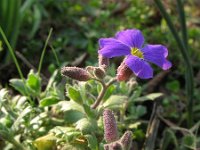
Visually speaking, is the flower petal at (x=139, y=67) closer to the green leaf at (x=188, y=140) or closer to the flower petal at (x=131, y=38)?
the flower petal at (x=131, y=38)

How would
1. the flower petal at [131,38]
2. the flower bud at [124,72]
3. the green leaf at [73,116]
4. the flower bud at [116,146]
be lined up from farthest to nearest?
the green leaf at [73,116], the flower petal at [131,38], the flower bud at [124,72], the flower bud at [116,146]

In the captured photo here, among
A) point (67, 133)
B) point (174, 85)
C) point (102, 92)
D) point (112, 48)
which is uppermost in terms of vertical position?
point (112, 48)

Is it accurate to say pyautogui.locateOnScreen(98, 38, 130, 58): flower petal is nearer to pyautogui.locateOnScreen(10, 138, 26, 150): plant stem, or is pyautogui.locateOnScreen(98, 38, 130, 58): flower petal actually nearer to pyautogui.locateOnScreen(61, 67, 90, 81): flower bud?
pyautogui.locateOnScreen(61, 67, 90, 81): flower bud

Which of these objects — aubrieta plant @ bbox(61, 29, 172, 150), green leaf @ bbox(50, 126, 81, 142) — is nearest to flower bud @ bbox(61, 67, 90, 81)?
aubrieta plant @ bbox(61, 29, 172, 150)

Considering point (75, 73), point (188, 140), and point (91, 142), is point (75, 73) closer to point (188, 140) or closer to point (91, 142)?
point (91, 142)

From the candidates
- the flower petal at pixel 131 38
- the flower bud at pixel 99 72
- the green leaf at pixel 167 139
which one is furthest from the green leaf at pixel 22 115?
the green leaf at pixel 167 139

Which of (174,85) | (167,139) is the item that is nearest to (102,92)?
(167,139)
